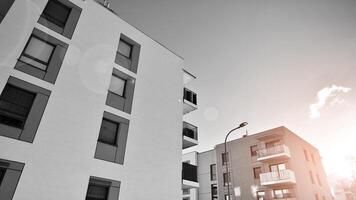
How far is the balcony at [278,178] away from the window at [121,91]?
1746 centimetres

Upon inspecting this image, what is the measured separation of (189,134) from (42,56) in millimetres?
9623

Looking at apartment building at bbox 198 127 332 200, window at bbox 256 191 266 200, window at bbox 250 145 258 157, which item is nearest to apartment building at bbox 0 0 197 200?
apartment building at bbox 198 127 332 200

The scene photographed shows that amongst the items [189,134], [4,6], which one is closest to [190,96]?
[189,134]

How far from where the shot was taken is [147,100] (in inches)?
481

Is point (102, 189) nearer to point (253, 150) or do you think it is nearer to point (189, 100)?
point (189, 100)

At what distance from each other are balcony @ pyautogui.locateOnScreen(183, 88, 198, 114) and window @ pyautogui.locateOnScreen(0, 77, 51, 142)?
9062 millimetres

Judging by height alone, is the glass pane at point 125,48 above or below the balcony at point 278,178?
above

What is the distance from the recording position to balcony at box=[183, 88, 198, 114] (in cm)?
1556

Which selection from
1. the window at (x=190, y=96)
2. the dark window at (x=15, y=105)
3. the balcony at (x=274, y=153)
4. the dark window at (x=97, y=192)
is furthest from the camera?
the balcony at (x=274, y=153)

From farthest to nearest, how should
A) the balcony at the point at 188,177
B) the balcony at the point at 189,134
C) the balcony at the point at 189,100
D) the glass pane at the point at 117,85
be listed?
the balcony at the point at 189,100 → the balcony at the point at 189,134 → the balcony at the point at 188,177 → the glass pane at the point at 117,85

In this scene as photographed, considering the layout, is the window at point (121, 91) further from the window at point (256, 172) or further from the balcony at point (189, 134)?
the window at point (256, 172)

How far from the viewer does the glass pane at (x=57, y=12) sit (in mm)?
10438

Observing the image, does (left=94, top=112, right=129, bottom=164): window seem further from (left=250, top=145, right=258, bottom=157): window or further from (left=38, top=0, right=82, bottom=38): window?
(left=250, top=145, right=258, bottom=157): window

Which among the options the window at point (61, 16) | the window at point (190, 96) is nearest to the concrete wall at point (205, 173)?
the window at point (190, 96)
